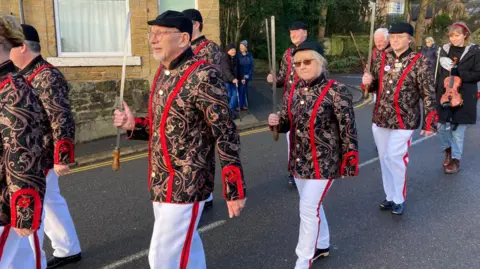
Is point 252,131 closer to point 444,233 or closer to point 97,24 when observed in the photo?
point 97,24

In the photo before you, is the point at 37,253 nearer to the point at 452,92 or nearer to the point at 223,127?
the point at 223,127

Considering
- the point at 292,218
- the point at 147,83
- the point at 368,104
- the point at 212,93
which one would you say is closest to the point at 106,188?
the point at 292,218

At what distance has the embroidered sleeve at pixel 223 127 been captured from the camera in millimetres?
2674

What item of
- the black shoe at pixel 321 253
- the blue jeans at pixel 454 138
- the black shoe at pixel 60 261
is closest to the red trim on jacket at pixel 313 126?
the black shoe at pixel 321 253

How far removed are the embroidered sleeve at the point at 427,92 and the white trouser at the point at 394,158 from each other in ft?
0.75

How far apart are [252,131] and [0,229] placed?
780cm

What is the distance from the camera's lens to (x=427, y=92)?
473 cm

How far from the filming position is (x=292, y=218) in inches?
198

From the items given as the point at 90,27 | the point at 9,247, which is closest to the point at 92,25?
the point at 90,27

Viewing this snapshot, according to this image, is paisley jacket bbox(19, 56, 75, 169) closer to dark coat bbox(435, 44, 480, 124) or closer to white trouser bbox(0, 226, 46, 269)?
white trouser bbox(0, 226, 46, 269)

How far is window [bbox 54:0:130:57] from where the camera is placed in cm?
1015

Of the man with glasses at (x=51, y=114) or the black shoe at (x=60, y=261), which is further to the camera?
the black shoe at (x=60, y=261)

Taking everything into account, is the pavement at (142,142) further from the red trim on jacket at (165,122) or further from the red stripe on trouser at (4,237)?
the red trim on jacket at (165,122)

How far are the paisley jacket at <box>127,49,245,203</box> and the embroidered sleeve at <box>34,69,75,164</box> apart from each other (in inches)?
40.2
